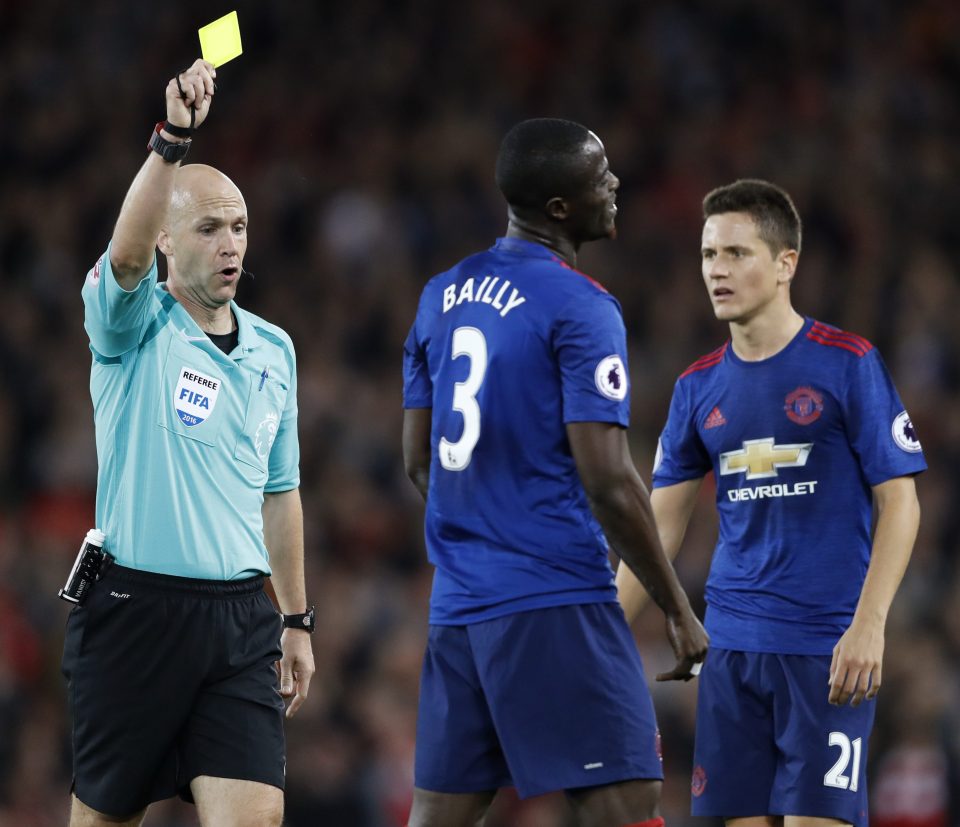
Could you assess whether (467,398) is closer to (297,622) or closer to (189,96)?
(189,96)

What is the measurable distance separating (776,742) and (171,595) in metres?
1.88

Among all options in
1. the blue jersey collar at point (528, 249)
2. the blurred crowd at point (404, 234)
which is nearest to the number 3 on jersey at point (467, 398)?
the blue jersey collar at point (528, 249)

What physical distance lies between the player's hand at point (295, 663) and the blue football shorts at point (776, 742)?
125 cm

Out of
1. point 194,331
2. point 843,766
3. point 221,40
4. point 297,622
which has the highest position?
point 221,40

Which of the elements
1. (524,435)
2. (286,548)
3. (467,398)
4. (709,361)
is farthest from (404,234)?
(524,435)

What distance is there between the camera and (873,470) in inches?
191

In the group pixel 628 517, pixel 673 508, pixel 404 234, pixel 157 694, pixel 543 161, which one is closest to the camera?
pixel 628 517

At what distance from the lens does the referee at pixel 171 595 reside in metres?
4.45

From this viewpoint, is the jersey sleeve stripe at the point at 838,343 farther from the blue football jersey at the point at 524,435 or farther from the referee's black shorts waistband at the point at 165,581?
the referee's black shorts waistband at the point at 165,581

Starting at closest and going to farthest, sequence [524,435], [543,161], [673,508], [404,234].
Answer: [524,435] < [543,161] < [673,508] < [404,234]

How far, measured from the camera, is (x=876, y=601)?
4.64m

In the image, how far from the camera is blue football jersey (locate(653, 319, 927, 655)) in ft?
16.1

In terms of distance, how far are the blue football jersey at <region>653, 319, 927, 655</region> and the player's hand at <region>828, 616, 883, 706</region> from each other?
0.27 meters

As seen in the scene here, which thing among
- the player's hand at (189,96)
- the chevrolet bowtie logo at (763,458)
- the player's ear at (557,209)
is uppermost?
the player's hand at (189,96)
